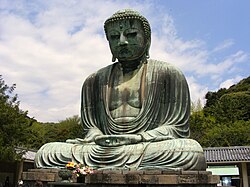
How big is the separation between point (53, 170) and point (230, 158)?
14.7 metres

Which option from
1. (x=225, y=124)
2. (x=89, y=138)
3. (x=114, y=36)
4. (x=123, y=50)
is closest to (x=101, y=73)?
(x=123, y=50)

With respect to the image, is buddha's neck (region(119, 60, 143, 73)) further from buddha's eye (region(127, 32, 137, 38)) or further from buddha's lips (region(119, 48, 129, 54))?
buddha's eye (region(127, 32, 137, 38))

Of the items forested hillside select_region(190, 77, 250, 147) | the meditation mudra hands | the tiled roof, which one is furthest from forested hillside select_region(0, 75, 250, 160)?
the meditation mudra hands

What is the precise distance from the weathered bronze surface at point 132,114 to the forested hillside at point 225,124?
2267 centimetres

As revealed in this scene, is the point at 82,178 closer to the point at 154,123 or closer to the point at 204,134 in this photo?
the point at 154,123

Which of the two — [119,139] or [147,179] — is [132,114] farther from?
[147,179]

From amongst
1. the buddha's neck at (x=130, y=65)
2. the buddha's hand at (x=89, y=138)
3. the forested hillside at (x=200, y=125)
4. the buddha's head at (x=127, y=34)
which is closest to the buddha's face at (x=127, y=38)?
the buddha's head at (x=127, y=34)

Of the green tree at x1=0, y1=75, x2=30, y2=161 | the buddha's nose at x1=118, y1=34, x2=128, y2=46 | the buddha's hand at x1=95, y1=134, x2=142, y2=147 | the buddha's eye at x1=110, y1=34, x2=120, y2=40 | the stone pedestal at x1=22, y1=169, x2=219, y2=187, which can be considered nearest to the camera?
the stone pedestal at x1=22, y1=169, x2=219, y2=187

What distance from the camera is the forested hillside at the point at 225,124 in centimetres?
2922

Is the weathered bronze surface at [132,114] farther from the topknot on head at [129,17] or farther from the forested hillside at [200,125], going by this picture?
the forested hillside at [200,125]

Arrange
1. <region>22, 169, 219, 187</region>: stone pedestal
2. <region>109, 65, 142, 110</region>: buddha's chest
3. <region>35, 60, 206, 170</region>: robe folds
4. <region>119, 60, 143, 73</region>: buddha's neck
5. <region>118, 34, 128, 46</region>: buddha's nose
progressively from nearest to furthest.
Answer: <region>22, 169, 219, 187</region>: stone pedestal < <region>35, 60, 206, 170</region>: robe folds < <region>109, 65, 142, 110</region>: buddha's chest < <region>118, 34, 128, 46</region>: buddha's nose < <region>119, 60, 143, 73</region>: buddha's neck

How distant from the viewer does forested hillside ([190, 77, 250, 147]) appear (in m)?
29.2

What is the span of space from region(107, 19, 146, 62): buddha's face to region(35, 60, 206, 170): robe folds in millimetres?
442

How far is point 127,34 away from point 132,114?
1896 millimetres
